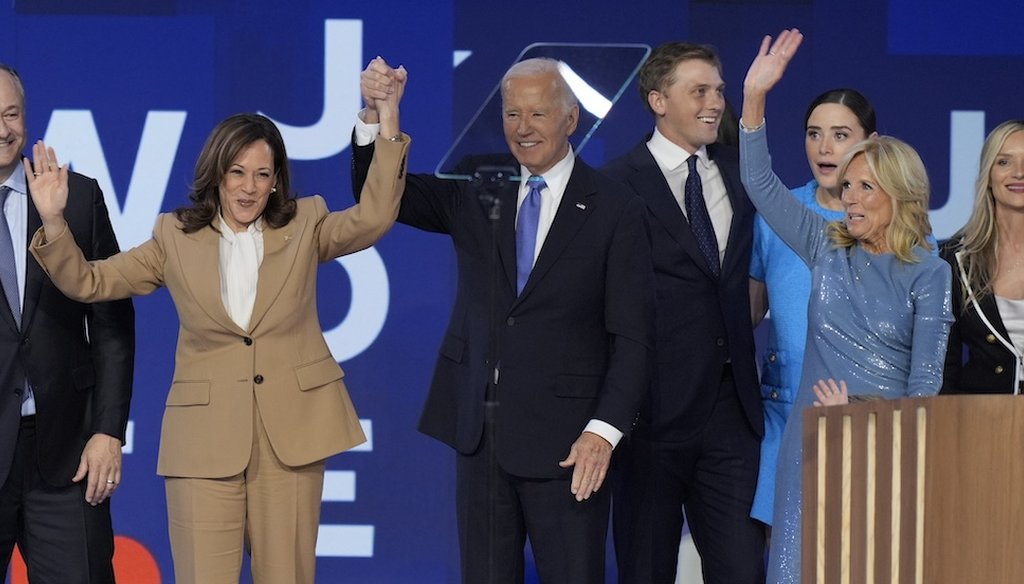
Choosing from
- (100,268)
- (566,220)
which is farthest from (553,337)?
(100,268)

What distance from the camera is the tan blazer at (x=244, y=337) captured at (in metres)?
3.31

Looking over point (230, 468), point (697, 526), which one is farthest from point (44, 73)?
point (697, 526)

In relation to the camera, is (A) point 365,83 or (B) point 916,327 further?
(A) point 365,83

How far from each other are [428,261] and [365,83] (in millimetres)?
1695

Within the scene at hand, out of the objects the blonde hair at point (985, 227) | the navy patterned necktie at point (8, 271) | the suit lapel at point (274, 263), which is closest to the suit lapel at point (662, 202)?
the blonde hair at point (985, 227)

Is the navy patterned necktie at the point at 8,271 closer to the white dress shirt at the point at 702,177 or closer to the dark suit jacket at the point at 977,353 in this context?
the white dress shirt at the point at 702,177

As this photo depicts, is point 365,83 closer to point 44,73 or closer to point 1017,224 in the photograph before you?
point 1017,224

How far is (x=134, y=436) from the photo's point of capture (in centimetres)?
500

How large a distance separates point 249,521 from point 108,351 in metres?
0.60

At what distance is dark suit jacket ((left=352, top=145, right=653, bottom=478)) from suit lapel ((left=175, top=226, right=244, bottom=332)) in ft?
1.39

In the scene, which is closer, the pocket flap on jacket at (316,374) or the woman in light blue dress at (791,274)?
the pocket flap on jacket at (316,374)

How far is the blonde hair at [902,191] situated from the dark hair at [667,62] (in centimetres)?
95

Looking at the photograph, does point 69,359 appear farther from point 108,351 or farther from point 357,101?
point 357,101

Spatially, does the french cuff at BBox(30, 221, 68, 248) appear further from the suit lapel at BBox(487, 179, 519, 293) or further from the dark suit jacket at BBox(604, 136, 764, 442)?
the dark suit jacket at BBox(604, 136, 764, 442)
